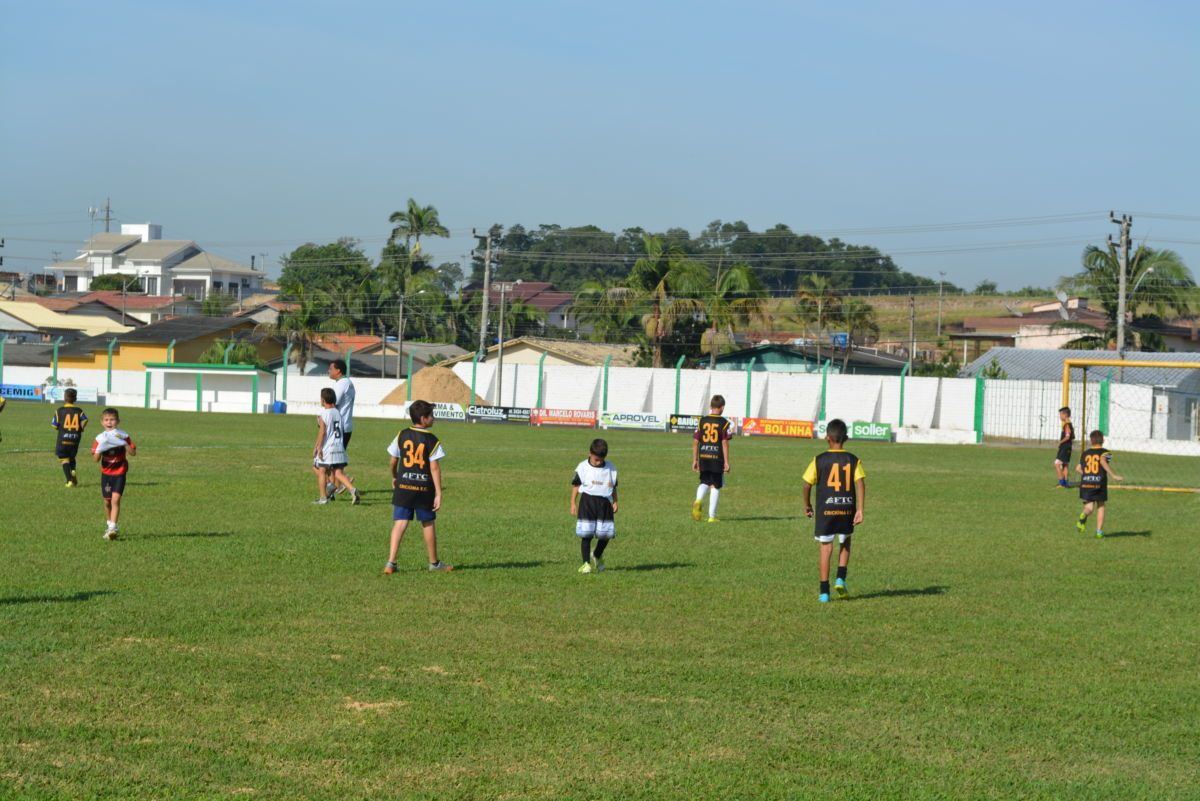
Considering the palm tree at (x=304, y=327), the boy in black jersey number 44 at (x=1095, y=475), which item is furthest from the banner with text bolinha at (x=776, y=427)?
the palm tree at (x=304, y=327)

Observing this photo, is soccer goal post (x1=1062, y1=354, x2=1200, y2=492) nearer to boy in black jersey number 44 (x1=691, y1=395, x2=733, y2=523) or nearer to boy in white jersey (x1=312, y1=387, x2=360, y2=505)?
boy in black jersey number 44 (x1=691, y1=395, x2=733, y2=523)

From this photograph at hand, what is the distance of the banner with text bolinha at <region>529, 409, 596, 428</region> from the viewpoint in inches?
2146

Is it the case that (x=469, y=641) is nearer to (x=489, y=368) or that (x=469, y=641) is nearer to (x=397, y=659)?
(x=397, y=659)

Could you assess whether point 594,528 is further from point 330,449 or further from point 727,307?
point 727,307

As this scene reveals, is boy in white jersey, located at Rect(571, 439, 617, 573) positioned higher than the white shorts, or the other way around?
boy in white jersey, located at Rect(571, 439, 617, 573)

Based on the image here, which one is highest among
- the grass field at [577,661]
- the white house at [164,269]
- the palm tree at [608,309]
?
the white house at [164,269]

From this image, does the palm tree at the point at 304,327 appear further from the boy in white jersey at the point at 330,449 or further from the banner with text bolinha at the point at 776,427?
the boy in white jersey at the point at 330,449

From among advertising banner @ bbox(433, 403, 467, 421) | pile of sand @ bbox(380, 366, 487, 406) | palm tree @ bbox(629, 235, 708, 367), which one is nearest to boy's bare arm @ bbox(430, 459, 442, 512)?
advertising banner @ bbox(433, 403, 467, 421)

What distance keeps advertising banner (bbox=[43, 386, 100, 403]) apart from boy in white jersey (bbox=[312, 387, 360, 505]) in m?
47.1

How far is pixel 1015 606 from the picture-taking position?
12500 mm

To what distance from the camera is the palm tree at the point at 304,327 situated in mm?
78750

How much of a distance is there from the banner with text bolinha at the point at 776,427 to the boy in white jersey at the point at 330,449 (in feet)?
103

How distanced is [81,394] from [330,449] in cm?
4885

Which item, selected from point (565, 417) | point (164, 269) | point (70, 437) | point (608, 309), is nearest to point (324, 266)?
point (164, 269)
